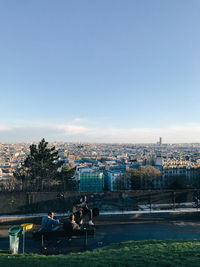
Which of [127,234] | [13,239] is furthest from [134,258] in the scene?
[13,239]

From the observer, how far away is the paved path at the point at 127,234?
570 cm

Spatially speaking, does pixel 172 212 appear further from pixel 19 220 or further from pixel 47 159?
pixel 47 159

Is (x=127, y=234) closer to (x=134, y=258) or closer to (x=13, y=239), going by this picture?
(x=134, y=258)

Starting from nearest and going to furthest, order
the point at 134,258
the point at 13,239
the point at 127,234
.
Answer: the point at 134,258, the point at 13,239, the point at 127,234

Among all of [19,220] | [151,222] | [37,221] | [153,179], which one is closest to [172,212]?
[151,222]

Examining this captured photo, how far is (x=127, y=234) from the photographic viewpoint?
642cm

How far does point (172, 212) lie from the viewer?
7777 mm

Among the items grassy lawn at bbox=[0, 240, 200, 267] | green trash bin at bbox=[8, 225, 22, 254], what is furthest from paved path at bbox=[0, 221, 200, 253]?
grassy lawn at bbox=[0, 240, 200, 267]

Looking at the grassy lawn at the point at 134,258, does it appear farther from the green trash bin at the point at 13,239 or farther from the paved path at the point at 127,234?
the paved path at the point at 127,234

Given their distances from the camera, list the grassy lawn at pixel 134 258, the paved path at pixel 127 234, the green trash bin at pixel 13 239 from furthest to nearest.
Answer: the paved path at pixel 127 234
the green trash bin at pixel 13 239
the grassy lawn at pixel 134 258

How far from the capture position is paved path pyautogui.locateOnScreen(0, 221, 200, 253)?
5.70 m

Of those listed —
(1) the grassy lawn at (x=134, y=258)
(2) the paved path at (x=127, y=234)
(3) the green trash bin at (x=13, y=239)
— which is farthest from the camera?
(2) the paved path at (x=127, y=234)

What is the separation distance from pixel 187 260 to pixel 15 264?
2934 millimetres

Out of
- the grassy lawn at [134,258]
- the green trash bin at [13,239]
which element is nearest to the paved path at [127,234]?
the green trash bin at [13,239]
